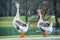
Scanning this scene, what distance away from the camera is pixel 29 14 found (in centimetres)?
1188

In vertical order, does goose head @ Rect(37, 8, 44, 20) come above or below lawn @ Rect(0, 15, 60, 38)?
above

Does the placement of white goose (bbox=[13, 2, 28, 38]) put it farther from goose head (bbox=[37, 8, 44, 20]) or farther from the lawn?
goose head (bbox=[37, 8, 44, 20])

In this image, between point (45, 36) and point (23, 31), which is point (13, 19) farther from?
point (45, 36)

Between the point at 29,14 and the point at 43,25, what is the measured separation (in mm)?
892

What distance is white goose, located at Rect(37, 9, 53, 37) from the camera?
11867 mm

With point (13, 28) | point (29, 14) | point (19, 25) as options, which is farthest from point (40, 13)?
point (13, 28)

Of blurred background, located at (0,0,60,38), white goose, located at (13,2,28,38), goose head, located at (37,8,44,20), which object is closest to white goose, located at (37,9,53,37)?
goose head, located at (37,8,44,20)

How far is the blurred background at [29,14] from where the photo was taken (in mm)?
11766

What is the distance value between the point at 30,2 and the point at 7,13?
127cm

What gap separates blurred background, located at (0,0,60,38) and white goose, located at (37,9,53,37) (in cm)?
15

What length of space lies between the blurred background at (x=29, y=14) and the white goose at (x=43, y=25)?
6.0 inches

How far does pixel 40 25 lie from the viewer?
11898mm

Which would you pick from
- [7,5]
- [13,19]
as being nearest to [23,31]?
[13,19]

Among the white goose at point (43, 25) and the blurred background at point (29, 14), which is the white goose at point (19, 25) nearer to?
the blurred background at point (29, 14)
